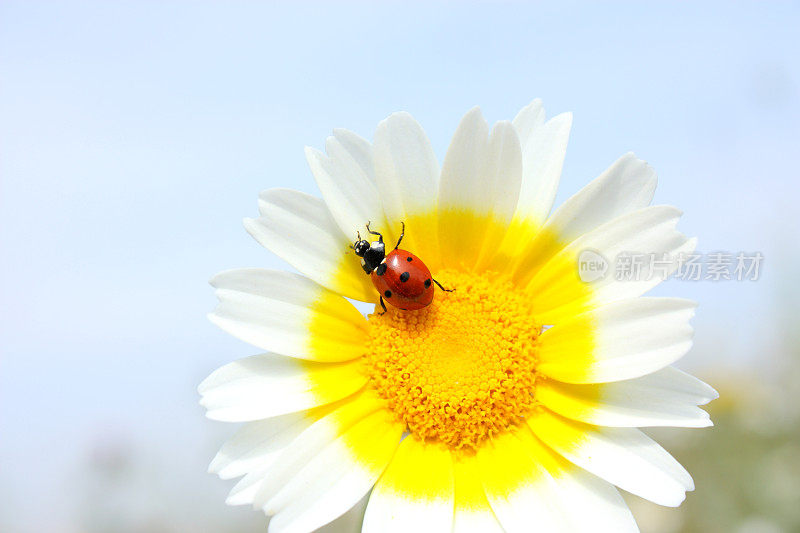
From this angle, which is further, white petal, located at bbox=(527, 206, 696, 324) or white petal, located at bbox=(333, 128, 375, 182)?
white petal, located at bbox=(333, 128, 375, 182)

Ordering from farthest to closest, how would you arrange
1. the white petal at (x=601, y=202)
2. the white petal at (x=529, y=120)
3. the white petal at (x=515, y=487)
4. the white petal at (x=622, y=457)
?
the white petal at (x=529, y=120)
the white petal at (x=601, y=202)
the white petal at (x=515, y=487)
the white petal at (x=622, y=457)

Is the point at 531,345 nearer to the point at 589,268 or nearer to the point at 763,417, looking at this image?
the point at 589,268

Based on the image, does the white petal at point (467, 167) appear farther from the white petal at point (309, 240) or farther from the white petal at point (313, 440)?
the white petal at point (313, 440)

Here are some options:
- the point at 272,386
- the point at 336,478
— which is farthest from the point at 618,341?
the point at 272,386

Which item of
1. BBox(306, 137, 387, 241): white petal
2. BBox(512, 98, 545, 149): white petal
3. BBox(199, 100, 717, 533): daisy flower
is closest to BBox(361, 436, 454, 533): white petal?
BBox(199, 100, 717, 533): daisy flower

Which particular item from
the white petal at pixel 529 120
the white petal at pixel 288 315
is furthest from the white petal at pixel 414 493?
the white petal at pixel 529 120

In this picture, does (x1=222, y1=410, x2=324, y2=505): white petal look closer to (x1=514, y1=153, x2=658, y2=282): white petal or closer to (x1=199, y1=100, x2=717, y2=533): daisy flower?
(x1=199, y1=100, x2=717, y2=533): daisy flower

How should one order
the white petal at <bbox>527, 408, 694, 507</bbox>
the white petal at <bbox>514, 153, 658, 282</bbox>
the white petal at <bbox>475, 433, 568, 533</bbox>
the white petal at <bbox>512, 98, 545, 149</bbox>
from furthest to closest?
1. the white petal at <bbox>512, 98, 545, 149</bbox>
2. the white petal at <bbox>514, 153, 658, 282</bbox>
3. the white petal at <bbox>475, 433, 568, 533</bbox>
4. the white petal at <bbox>527, 408, 694, 507</bbox>
